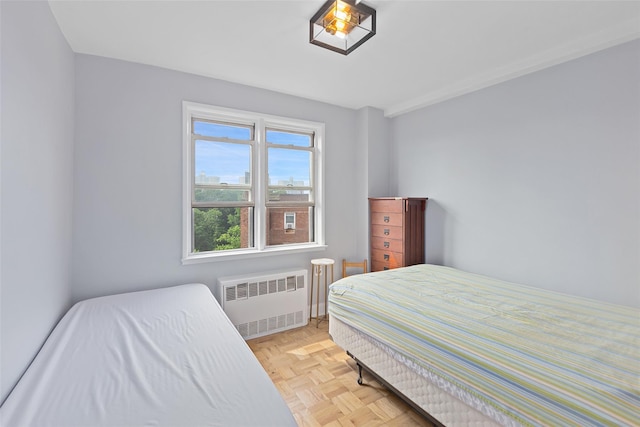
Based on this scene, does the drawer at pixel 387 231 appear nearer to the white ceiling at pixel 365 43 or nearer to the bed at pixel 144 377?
the white ceiling at pixel 365 43

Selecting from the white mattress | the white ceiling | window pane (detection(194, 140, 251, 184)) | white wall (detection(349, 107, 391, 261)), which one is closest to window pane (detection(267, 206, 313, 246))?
window pane (detection(194, 140, 251, 184))

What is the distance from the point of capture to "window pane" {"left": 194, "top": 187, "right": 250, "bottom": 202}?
2920 mm

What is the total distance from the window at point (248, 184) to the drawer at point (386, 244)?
686 mm

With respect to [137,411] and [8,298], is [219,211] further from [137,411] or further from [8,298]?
[137,411]

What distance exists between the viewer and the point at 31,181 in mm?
1457

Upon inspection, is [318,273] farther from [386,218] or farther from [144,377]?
[144,377]

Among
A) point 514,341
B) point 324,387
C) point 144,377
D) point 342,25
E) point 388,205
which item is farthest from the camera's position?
point 388,205

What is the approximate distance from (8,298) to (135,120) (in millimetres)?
1790

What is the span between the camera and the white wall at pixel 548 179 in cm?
203

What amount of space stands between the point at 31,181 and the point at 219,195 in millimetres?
1618

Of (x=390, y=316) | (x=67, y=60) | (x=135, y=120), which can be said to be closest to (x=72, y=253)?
(x=135, y=120)

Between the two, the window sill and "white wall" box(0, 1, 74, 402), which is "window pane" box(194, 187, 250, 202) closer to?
the window sill

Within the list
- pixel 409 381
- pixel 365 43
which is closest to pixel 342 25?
pixel 365 43

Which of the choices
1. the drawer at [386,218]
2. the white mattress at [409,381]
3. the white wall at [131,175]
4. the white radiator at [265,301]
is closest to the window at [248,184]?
the white wall at [131,175]
